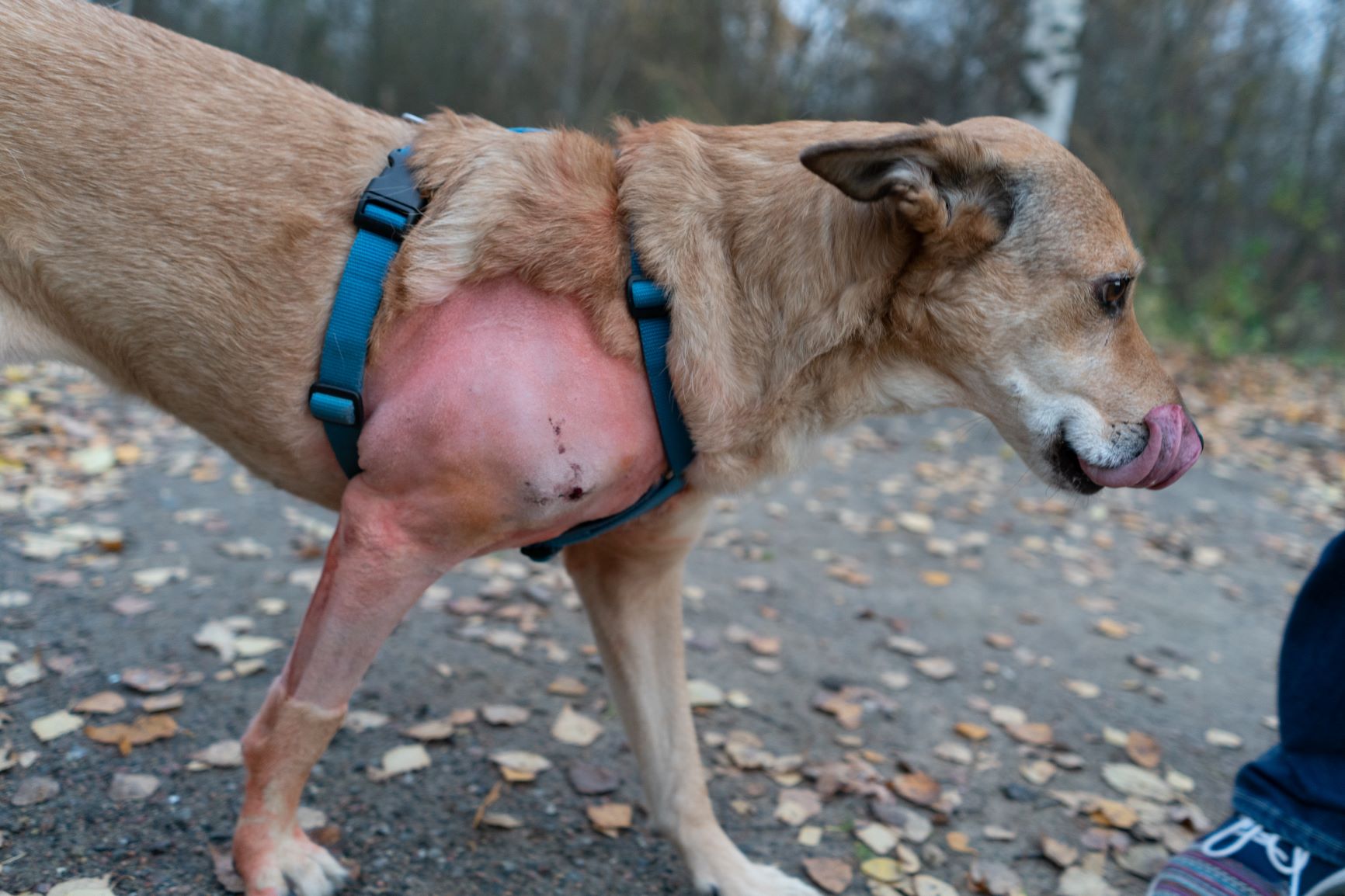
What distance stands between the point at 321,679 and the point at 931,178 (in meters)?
1.65

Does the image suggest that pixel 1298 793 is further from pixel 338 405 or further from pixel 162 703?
A: pixel 162 703

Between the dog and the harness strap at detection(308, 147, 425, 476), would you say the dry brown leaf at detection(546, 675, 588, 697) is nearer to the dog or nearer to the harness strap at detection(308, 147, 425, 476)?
the dog

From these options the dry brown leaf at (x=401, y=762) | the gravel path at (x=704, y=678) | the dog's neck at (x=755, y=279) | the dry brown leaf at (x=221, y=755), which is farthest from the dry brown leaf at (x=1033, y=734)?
the dry brown leaf at (x=221, y=755)

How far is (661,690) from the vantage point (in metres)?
2.63

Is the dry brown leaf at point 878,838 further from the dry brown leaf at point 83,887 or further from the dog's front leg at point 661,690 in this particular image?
the dry brown leaf at point 83,887

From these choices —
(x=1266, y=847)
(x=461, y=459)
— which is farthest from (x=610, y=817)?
(x=1266, y=847)

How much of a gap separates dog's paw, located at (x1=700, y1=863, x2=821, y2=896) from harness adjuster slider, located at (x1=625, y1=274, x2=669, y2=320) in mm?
1455

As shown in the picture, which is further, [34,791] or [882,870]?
[882,870]

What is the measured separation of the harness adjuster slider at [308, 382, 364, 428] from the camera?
79.4 inches

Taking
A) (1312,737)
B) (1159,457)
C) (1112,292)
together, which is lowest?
(1312,737)

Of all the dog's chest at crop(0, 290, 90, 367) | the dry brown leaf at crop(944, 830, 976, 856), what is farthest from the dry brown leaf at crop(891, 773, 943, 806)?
the dog's chest at crop(0, 290, 90, 367)

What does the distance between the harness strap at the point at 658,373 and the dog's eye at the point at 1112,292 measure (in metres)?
0.95

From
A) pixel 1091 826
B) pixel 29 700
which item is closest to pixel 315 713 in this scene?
pixel 29 700

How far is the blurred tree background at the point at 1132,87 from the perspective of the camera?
1250 centimetres
